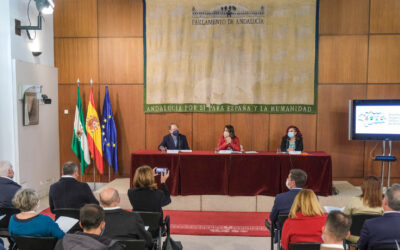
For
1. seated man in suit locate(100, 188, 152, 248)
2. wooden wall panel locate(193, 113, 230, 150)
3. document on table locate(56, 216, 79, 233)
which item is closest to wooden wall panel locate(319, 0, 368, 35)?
wooden wall panel locate(193, 113, 230, 150)

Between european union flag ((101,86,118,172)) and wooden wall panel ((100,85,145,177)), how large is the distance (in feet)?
0.87

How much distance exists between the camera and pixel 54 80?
24.1 ft

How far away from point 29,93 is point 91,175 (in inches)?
91.7

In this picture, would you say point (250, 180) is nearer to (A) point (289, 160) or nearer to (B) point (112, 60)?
(A) point (289, 160)

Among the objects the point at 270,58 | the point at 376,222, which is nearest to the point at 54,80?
the point at 270,58

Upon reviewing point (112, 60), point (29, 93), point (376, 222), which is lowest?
point (376, 222)

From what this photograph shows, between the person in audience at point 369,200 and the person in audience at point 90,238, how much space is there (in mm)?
2339

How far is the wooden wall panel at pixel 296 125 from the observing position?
7.37 meters

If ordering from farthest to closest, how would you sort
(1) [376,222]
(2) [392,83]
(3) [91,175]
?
1. (3) [91,175]
2. (2) [392,83]
3. (1) [376,222]

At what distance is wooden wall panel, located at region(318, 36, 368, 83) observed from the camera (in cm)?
720

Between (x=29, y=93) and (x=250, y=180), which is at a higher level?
(x=29, y=93)

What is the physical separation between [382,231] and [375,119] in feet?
14.6

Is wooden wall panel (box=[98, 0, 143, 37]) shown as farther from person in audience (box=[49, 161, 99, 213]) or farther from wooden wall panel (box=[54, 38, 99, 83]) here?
person in audience (box=[49, 161, 99, 213])

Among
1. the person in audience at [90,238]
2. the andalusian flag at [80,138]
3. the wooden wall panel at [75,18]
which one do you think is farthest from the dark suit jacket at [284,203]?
the wooden wall panel at [75,18]
